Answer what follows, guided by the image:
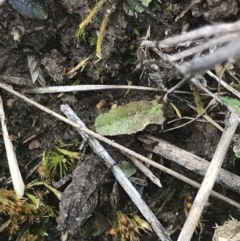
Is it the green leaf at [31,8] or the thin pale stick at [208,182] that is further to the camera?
the green leaf at [31,8]

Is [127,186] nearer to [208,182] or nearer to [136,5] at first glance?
[208,182]

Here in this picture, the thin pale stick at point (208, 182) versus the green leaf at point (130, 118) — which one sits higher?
the green leaf at point (130, 118)

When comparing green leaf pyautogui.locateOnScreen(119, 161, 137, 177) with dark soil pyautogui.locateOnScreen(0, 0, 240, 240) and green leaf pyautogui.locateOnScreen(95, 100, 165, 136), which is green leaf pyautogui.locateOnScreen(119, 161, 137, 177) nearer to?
dark soil pyautogui.locateOnScreen(0, 0, 240, 240)

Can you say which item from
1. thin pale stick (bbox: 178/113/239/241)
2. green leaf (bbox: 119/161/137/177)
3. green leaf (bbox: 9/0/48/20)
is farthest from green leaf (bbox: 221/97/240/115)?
green leaf (bbox: 9/0/48/20)

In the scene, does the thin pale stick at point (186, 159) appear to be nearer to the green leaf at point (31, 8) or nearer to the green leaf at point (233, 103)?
the green leaf at point (233, 103)

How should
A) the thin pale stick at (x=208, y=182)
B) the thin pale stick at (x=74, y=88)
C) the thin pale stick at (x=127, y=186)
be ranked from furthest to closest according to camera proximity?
the thin pale stick at (x=74, y=88) → the thin pale stick at (x=127, y=186) → the thin pale stick at (x=208, y=182)

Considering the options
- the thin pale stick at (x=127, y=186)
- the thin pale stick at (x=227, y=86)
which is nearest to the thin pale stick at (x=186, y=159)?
the thin pale stick at (x=127, y=186)

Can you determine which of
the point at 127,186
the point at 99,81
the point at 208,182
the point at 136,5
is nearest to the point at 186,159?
the point at 208,182
